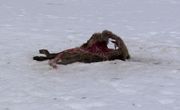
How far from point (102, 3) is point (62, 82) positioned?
7.81 metres

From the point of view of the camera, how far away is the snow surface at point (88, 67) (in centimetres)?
452

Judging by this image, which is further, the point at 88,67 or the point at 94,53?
the point at 94,53

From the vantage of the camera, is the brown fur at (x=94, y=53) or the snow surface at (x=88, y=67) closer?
the snow surface at (x=88, y=67)

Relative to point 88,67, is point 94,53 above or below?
above

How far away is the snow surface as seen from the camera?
4.52 metres

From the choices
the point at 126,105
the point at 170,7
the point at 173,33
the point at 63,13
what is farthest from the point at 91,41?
the point at 170,7

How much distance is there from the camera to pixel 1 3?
12.3m

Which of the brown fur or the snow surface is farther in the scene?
the brown fur

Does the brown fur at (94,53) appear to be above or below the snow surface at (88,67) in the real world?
above

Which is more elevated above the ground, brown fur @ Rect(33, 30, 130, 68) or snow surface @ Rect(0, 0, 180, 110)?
brown fur @ Rect(33, 30, 130, 68)

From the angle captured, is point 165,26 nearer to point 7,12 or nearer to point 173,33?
point 173,33

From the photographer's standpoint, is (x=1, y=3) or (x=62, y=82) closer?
(x=62, y=82)

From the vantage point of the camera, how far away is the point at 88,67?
18.8 feet

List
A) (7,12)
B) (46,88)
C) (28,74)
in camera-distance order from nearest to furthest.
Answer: (46,88) → (28,74) → (7,12)
